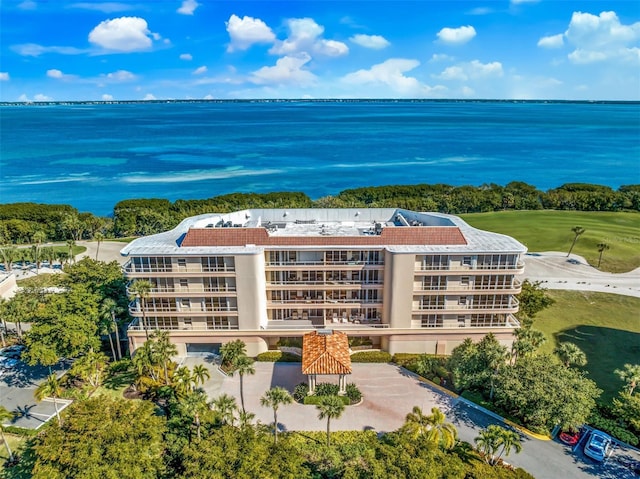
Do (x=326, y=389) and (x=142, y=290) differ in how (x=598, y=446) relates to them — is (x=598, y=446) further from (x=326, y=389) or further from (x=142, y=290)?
(x=142, y=290)

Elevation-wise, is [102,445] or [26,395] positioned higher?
[102,445]

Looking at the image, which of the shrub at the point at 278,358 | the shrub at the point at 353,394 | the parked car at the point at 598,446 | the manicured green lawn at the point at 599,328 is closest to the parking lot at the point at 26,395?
the shrub at the point at 278,358

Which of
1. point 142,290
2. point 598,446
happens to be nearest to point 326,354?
point 142,290

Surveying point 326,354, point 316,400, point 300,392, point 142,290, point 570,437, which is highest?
point 142,290

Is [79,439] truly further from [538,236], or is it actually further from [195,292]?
[538,236]

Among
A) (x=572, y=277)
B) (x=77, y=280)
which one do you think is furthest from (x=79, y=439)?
(x=572, y=277)

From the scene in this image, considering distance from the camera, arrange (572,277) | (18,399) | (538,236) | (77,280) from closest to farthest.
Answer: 1. (18,399)
2. (77,280)
3. (572,277)
4. (538,236)
